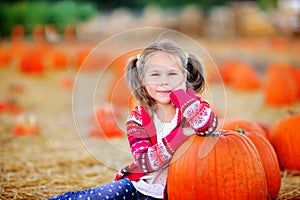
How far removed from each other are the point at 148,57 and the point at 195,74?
0.29 metres

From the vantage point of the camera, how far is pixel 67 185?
12.8 ft

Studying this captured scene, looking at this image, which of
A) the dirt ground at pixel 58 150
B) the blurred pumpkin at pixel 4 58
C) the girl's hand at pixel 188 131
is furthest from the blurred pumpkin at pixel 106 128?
the blurred pumpkin at pixel 4 58

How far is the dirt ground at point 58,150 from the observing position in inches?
152

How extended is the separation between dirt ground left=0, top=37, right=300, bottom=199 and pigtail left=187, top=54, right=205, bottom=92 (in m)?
0.73

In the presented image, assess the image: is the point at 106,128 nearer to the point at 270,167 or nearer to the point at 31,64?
the point at 270,167

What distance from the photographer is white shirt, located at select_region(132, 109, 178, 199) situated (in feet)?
9.55

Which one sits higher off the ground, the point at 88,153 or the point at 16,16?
the point at 16,16

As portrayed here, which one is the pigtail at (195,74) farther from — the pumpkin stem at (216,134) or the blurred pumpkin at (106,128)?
the blurred pumpkin at (106,128)

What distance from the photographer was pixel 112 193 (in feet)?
9.77

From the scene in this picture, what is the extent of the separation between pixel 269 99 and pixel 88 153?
128 inches

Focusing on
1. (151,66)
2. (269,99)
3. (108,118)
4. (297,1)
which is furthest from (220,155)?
(297,1)

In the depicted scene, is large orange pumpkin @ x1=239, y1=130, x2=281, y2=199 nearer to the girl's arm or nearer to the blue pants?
the girl's arm

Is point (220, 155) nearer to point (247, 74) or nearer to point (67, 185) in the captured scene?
point (67, 185)

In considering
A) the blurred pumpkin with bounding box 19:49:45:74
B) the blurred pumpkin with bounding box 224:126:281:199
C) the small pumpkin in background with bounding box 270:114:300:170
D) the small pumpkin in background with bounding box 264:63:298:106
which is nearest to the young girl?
the blurred pumpkin with bounding box 224:126:281:199
